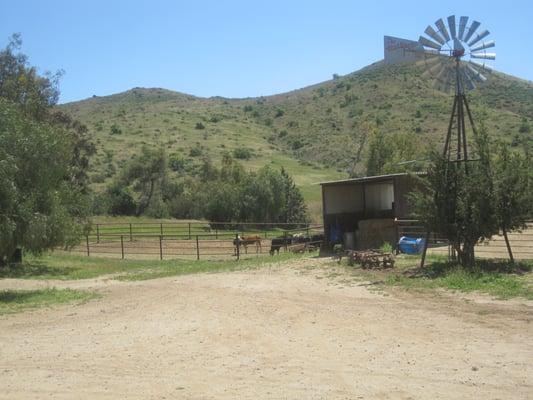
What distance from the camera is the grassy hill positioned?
69312 millimetres

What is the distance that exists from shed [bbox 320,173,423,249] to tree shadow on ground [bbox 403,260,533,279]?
15.7ft

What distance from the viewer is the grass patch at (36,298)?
13864 millimetres

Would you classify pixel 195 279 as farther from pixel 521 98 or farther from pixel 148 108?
pixel 148 108

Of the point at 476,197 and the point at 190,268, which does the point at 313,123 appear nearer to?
the point at 190,268

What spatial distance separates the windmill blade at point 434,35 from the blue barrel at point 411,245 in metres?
6.33

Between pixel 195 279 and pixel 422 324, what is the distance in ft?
29.3

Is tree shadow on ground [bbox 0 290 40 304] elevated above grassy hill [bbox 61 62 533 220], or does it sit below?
below

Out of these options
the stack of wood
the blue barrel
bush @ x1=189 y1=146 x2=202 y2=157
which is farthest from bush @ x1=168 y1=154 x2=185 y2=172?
the stack of wood

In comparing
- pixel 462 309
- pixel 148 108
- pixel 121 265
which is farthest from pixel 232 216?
pixel 148 108

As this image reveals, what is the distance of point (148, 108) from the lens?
4584 inches

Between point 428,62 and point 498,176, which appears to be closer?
point 498,176

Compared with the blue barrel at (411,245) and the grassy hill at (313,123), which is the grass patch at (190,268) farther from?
the grassy hill at (313,123)

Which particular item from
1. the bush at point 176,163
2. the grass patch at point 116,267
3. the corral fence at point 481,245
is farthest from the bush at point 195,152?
the corral fence at point 481,245

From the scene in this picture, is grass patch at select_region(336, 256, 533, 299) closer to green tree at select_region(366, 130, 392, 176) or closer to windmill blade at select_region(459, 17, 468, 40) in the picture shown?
windmill blade at select_region(459, 17, 468, 40)
